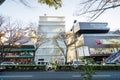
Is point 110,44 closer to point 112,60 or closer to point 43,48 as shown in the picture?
point 43,48

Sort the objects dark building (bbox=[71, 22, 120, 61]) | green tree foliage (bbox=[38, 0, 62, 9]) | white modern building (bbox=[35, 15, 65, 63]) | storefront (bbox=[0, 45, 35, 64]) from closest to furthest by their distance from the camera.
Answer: green tree foliage (bbox=[38, 0, 62, 9]) < storefront (bbox=[0, 45, 35, 64]) < white modern building (bbox=[35, 15, 65, 63]) < dark building (bbox=[71, 22, 120, 61])

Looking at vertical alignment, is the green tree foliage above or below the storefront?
below

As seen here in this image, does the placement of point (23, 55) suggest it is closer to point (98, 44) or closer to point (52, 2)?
point (98, 44)

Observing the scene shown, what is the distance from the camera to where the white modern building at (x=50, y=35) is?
62347mm

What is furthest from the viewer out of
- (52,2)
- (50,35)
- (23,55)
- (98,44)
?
(98,44)

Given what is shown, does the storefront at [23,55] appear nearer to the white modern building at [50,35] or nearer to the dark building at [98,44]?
the white modern building at [50,35]

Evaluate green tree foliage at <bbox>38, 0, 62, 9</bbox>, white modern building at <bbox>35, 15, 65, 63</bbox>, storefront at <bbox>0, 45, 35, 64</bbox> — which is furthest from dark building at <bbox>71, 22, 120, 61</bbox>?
green tree foliage at <bbox>38, 0, 62, 9</bbox>

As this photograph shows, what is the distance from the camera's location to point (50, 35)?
64.1 meters

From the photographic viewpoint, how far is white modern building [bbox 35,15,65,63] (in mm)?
62347

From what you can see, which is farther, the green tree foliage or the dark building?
the dark building

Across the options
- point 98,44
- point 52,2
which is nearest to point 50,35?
point 98,44

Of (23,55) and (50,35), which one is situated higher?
(50,35)

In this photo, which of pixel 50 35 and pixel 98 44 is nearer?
pixel 50 35

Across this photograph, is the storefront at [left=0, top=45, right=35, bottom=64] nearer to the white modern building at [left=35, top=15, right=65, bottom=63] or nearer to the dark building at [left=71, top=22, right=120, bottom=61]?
the white modern building at [left=35, top=15, right=65, bottom=63]
